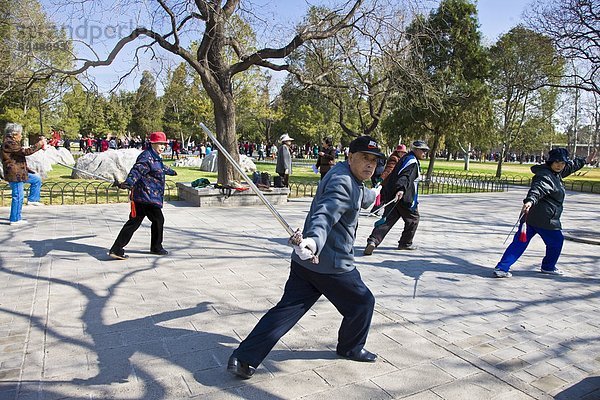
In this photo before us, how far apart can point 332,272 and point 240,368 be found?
0.92 meters

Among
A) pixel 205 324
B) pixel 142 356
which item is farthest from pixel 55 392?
pixel 205 324

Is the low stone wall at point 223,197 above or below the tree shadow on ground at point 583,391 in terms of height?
above

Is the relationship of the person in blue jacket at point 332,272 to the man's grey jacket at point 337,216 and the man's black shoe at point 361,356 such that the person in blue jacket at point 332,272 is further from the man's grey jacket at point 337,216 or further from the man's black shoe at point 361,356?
the man's black shoe at point 361,356

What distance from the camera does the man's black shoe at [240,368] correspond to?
316cm

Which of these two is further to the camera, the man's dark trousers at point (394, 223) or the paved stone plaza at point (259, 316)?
the man's dark trousers at point (394, 223)

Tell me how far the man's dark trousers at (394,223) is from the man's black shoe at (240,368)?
4.14 metres

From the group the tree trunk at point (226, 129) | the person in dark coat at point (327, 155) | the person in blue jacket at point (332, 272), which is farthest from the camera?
the tree trunk at point (226, 129)

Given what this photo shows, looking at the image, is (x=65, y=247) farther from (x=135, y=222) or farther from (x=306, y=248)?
(x=306, y=248)

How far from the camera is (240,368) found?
3.16m

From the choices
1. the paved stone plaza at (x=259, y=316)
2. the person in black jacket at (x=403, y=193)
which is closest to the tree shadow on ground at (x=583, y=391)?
the paved stone plaza at (x=259, y=316)

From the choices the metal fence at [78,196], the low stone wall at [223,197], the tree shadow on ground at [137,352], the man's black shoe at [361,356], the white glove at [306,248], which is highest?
the white glove at [306,248]

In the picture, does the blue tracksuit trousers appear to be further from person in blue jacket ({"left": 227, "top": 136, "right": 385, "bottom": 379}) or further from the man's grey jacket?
the man's grey jacket

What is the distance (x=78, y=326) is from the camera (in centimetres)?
406

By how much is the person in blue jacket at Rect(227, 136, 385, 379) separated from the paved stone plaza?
11.3 inches
